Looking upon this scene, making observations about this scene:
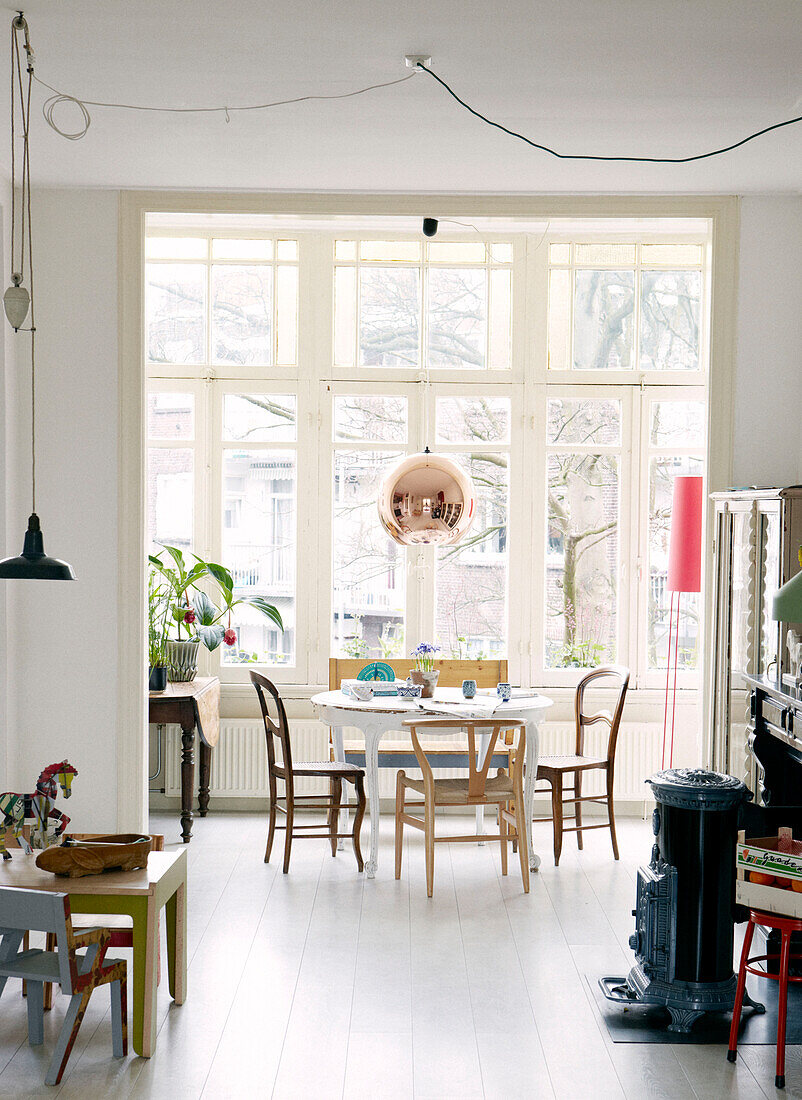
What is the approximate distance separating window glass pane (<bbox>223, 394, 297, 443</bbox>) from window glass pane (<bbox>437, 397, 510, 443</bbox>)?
0.87 metres

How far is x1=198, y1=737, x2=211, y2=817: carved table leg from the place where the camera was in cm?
594

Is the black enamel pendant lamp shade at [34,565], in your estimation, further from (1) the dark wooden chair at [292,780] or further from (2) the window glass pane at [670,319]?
(2) the window glass pane at [670,319]

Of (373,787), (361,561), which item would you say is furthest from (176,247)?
(373,787)

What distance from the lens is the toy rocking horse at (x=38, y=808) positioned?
3.58 metres

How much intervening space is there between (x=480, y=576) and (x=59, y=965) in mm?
3617

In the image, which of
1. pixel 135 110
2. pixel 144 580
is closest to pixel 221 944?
pixel 144 580

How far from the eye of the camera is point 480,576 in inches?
248

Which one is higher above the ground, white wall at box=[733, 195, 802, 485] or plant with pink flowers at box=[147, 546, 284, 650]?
Result: white wall at box=[733, 195, 802, 485]

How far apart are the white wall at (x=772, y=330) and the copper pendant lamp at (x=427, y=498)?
1.28m

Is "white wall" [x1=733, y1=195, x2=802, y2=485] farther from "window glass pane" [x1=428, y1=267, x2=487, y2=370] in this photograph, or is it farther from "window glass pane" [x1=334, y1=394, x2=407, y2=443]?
"window glass pane" [x1=334, y1=394, x2=407, y2=443]

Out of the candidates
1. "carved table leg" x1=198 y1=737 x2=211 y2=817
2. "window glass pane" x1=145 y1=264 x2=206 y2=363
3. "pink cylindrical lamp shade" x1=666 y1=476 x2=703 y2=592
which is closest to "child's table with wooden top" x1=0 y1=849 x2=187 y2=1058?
"carved table leg" x1=198 y1=737 x2=211 y2=817

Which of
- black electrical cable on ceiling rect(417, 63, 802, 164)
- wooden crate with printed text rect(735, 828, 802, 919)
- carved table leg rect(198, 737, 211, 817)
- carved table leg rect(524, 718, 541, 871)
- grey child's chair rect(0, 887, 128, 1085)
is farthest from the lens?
carved table leg rect(198, 737, 211, 817)

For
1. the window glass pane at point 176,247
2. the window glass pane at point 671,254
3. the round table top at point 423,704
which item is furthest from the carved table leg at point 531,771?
the window glass pane at point 176,247

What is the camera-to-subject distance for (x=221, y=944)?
13.9 feet
